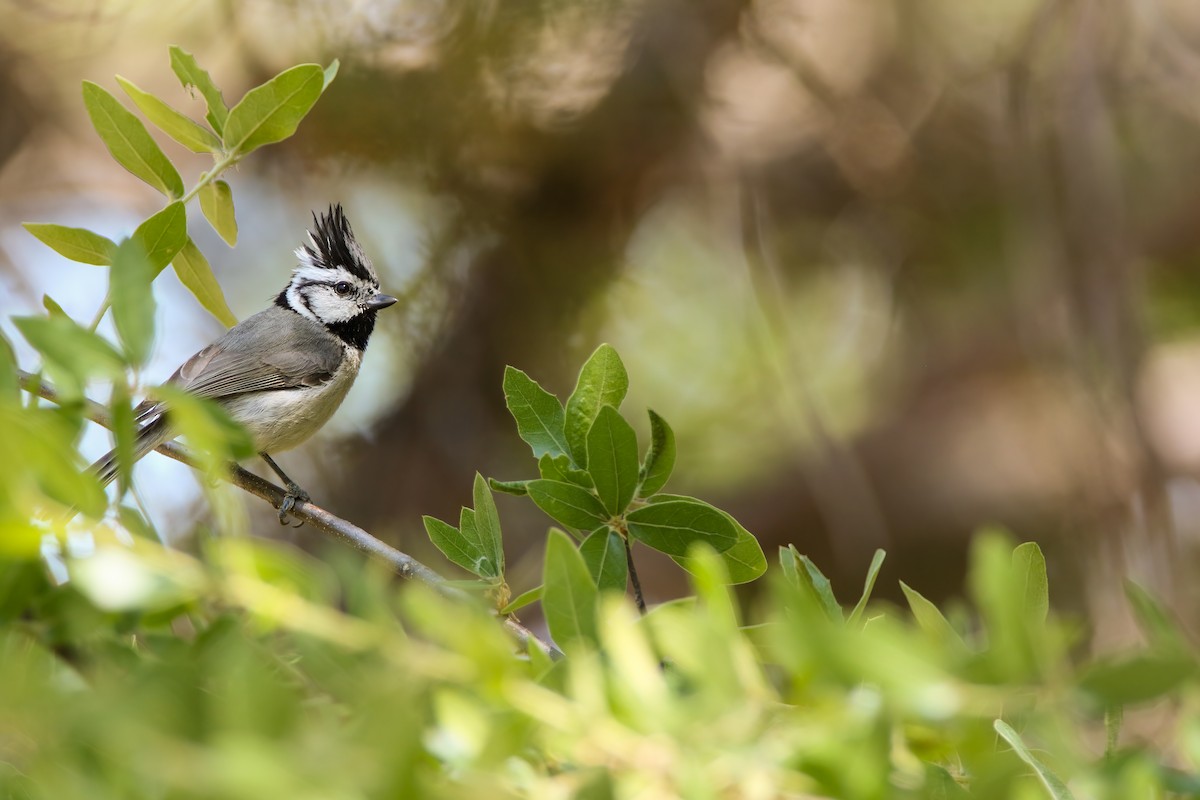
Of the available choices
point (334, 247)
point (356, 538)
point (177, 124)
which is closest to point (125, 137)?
point (177, 124)

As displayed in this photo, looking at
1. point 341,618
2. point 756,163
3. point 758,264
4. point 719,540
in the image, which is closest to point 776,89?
point 756,163

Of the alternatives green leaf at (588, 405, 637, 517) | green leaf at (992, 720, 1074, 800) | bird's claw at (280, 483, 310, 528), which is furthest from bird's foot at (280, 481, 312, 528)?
green leaf at (992, 720, 1074, 800)

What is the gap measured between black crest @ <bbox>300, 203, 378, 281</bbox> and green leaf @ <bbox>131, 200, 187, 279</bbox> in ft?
7.76

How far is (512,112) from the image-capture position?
416cm

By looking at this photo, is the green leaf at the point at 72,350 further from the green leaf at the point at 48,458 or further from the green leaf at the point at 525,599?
the green leaf at the point at 525,599

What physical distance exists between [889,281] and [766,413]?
0.86m

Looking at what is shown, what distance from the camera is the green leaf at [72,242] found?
116cm

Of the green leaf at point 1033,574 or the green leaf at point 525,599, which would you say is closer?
the green leaf at point 1033,574

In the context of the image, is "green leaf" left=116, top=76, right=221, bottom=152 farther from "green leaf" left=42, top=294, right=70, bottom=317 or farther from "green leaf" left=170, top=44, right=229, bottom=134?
"green leaf" left=42, top=294, right=70, bottom=317

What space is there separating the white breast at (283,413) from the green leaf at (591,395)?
232 cm

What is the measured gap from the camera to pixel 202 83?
124cm

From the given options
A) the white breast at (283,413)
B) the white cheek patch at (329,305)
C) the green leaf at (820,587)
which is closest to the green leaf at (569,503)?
the green leaf at (820,587)

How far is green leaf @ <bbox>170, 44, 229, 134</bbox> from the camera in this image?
4.07ft

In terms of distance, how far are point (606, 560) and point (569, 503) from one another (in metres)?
0.06
